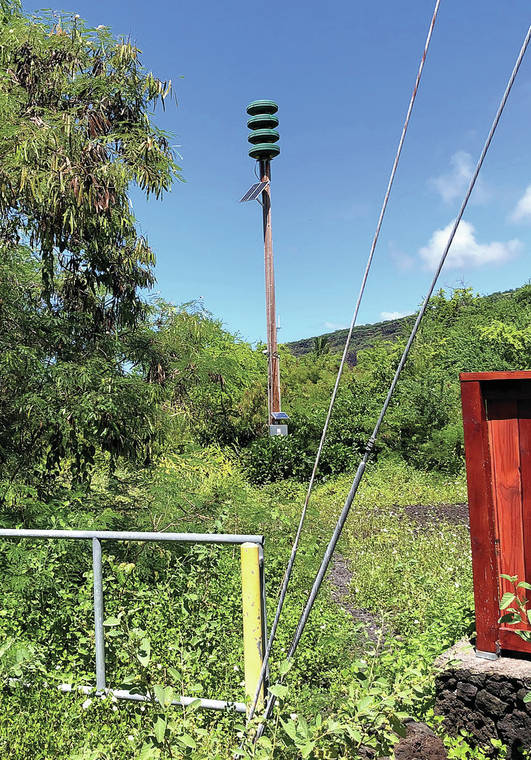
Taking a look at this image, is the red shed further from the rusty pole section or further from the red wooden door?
the rusty pole section

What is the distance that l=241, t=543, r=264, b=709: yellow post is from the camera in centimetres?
291

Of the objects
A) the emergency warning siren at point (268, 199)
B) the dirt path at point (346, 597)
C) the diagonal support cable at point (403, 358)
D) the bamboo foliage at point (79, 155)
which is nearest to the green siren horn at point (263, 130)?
the emergency warning siren at point (268, 199)

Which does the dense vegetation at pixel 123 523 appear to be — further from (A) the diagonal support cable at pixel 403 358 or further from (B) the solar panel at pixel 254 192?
(B) the solar panel at pixel 254 192

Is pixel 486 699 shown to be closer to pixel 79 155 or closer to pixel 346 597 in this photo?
pixel 346 597

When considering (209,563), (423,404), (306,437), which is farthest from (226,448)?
(209,563)

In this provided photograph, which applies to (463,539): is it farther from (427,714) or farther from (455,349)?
(455,349)

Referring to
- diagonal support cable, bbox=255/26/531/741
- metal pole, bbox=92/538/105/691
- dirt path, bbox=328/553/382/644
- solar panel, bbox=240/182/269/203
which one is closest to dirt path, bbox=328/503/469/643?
dirt path, bbox=328/553/382/644

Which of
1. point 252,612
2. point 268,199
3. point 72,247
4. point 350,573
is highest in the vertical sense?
point 268,199

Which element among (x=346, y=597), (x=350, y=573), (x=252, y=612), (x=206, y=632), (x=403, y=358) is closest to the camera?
(x=403, y=358)

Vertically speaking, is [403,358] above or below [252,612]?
above

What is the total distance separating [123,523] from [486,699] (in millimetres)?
3759

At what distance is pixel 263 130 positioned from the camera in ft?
41.2

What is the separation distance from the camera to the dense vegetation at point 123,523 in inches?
113

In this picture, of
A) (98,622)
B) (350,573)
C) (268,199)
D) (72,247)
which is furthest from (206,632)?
(268,199)
